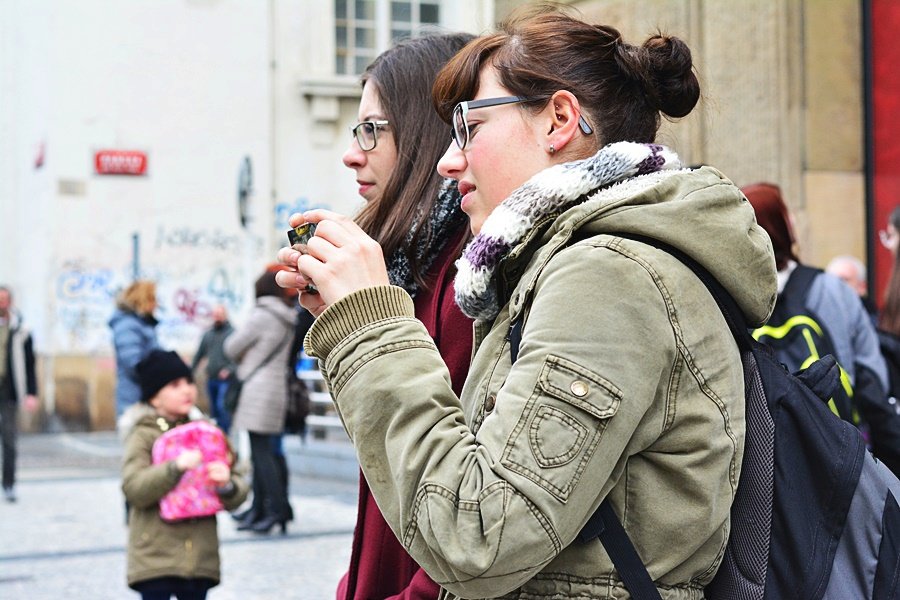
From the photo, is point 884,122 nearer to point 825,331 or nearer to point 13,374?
point 825,331

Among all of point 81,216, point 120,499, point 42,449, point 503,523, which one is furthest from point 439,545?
point 81,216

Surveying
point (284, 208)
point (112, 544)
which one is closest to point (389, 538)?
point (112, 544)

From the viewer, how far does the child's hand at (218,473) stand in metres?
4.90

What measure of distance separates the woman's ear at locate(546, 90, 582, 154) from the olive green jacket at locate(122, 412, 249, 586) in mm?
3340

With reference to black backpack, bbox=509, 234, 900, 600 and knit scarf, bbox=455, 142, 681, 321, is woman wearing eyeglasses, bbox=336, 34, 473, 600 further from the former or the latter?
black backpack, bbox=509, 234, 900, 600

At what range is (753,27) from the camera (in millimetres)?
8812

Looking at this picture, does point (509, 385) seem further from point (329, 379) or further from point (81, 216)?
point (81, 216)

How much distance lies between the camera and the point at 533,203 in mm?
1709

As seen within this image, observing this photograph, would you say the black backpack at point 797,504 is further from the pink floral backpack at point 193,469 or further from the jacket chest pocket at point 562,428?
the pink floral backpack at point 193,469

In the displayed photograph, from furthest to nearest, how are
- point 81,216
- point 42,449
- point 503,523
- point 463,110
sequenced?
point 81,216 < point 42,449 < point 463,110 < point 503,523

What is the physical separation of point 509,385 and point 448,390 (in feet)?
0.33

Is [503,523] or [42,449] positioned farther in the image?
[42,449]

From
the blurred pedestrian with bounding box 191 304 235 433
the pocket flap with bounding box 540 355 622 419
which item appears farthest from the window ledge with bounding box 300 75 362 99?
the pocket flap with bounding box 540 355 622 419

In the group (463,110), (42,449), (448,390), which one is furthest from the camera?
(42,449)
